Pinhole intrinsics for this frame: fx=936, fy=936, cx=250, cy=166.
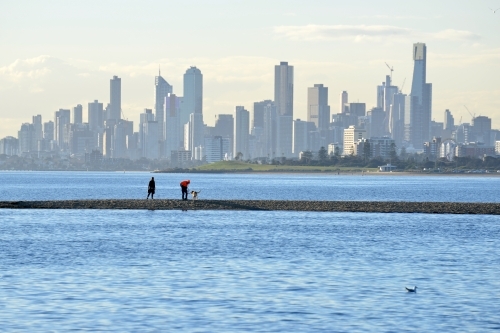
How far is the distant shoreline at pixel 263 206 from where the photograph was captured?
7769cm

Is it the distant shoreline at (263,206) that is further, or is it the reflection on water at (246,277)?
the distant shoreline at (263,206)

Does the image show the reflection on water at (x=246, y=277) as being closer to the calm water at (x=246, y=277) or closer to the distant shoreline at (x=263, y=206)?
the calm water at (x=246, y=277)

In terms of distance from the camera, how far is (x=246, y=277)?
121ft

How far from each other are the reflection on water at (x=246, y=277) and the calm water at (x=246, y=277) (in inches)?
2.3

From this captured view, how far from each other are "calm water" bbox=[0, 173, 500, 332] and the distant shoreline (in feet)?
39.2

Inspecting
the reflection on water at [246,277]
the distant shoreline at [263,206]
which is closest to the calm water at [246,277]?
the reflection on water at [246,277]

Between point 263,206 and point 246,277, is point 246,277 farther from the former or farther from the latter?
point 263,206

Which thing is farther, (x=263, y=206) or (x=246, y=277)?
(x=263, y=206)

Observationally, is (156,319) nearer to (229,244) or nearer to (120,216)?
(229,244)

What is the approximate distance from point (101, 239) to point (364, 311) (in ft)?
88.8

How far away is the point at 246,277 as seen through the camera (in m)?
36.8

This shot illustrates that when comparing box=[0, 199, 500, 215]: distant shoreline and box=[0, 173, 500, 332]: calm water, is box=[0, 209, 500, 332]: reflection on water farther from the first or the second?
box=[0, 199, 500, 215]: distant shoreline

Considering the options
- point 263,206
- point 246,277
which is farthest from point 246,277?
point 263,206

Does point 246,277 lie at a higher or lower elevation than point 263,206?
lower
